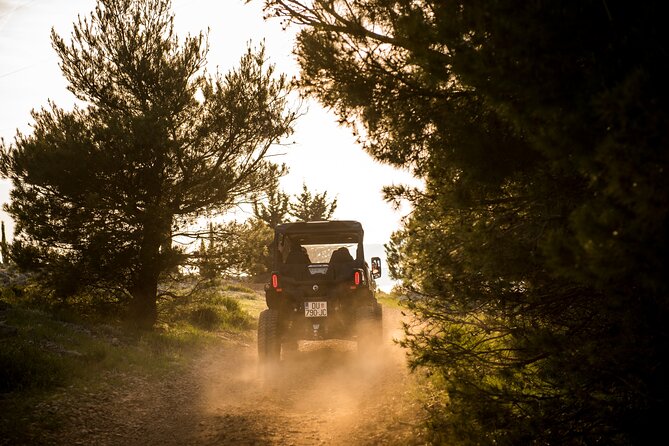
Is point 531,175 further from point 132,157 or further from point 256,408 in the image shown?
point 132,157

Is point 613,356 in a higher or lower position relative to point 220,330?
higher

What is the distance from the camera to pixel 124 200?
10414 mm

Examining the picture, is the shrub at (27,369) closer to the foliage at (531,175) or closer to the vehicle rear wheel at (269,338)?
the vehicle rear wheel at (269,338)

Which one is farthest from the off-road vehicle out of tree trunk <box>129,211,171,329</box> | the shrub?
tree trunk <box>129,211,171,329</box>

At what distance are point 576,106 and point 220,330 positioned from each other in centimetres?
1234

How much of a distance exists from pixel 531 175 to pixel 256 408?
464 cm

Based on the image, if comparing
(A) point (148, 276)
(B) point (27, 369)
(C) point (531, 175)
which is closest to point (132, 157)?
(A) point (148, 276)

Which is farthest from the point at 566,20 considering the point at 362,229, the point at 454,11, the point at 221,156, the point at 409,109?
the point at 221,156

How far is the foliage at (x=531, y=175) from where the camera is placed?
2061mm

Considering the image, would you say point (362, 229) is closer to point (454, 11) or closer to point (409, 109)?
point (409, 109)

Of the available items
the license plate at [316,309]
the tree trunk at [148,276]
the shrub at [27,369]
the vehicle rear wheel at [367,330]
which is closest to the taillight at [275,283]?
the license plate at [316,309]

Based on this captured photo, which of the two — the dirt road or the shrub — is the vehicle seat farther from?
the shrub

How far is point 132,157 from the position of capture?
32.8 feet

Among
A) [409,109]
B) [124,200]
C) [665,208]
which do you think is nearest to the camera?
[665,208]
